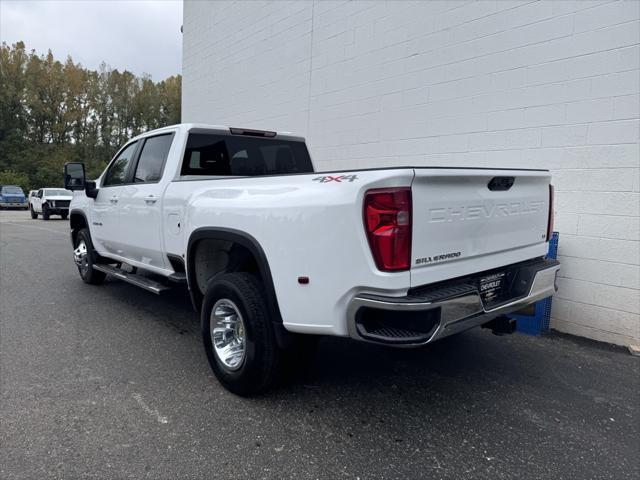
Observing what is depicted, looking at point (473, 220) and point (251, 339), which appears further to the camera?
point (251, 339)

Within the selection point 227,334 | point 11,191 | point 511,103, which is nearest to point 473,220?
point 227,334

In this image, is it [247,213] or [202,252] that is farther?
[202,252]

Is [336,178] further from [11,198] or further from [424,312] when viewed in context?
[11,198]

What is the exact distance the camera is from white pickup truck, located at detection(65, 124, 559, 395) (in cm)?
248

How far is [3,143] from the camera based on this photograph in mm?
40906

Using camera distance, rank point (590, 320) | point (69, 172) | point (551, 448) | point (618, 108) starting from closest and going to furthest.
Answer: point (551, 448) < point (618, 108) < point (590, 320) < point (69, 172)

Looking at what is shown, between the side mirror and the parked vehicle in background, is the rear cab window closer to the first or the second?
the side mirror

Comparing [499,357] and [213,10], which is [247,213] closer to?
[499,357]

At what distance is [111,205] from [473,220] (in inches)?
166

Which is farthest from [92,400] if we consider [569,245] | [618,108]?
[618,108]

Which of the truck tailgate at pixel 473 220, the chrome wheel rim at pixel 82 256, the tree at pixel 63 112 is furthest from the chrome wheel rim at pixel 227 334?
the tree at pixel 63 112

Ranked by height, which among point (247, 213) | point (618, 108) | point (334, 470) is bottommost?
point (334, 470)

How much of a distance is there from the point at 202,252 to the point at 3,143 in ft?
152

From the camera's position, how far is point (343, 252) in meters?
2.53
